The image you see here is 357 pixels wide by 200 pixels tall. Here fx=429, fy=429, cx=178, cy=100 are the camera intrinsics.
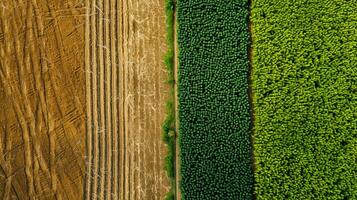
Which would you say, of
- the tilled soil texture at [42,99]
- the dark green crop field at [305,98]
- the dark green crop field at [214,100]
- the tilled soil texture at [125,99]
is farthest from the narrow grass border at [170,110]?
the tilled soil texture at [42,99]

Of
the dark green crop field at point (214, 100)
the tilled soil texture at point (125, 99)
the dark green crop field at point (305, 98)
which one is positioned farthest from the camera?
the tilled soil texture at point (125, 99)

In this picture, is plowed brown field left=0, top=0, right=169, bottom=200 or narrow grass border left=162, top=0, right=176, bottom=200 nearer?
narrow grass border left=162, top=0, right=176, bottom=200

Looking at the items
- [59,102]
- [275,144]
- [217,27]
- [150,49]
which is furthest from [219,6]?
[59,102]

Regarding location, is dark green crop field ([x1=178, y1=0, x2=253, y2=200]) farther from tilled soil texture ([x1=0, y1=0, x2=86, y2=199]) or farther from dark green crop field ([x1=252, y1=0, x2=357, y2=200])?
tilled soil texture ([x1=0, y1=0, x2=86, y2=199])

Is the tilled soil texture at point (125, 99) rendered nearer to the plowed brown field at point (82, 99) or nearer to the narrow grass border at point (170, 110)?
the plowed brown field at point (82, 99)

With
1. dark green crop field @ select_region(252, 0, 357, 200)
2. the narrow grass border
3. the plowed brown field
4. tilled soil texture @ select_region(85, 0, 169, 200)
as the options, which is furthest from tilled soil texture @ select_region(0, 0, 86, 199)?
dark green crop field @ select_region(252, 0, 357, 200)
